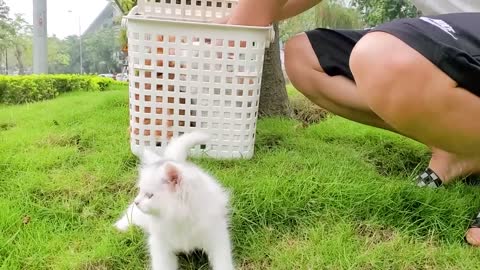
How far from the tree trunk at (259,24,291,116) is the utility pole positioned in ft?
13.0

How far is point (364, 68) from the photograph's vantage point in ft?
3.95

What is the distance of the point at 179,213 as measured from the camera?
1054 millimetres

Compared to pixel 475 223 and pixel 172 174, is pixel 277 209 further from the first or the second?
pixel 475 223

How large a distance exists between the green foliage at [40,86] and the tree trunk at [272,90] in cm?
259

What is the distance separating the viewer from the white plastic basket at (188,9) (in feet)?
6.03

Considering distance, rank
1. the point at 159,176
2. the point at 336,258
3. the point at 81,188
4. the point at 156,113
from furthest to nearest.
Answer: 1. the point at 156,113
2. the point at 81,188
3. the point at 336,258
4. the point at 159,176

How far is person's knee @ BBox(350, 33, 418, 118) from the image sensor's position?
114 centimetres

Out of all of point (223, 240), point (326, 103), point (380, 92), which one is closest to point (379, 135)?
point (326, 103)

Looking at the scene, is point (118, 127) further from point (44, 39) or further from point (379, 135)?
point (44, 39)

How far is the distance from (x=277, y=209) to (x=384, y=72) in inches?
17.2

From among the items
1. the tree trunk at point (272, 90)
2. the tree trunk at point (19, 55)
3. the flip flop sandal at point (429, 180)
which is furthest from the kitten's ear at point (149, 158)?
the tree trunk at point (19, 55)

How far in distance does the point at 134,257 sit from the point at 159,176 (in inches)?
10.6

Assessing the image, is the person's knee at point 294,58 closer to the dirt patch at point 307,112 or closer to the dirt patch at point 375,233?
the dirt patch at point 375,233

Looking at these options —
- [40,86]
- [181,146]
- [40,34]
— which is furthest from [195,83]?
[40,34]
